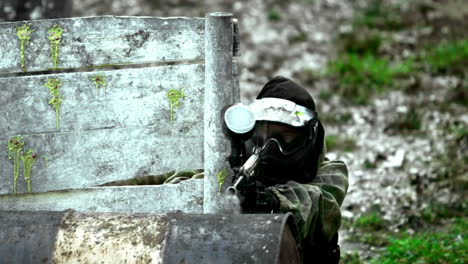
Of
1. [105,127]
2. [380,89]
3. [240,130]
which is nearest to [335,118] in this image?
[380,89]

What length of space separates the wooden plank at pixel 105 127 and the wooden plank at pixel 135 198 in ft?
0.23

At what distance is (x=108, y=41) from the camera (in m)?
4.36

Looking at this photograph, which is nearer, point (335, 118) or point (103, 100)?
point (103, 100)

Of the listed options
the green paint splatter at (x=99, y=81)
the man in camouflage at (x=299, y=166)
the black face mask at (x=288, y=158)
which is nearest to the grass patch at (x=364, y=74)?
the man in camouflage at (x=299, y=166)

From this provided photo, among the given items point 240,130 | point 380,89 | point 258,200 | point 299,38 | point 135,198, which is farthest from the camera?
point 299,38

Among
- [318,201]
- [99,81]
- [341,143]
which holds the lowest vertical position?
[341,143]

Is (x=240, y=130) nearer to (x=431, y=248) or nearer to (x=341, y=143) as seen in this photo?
(x=431, y=248)

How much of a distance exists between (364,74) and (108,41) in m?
7.10

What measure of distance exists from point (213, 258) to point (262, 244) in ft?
0.72

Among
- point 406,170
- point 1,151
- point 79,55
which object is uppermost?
point 79,55

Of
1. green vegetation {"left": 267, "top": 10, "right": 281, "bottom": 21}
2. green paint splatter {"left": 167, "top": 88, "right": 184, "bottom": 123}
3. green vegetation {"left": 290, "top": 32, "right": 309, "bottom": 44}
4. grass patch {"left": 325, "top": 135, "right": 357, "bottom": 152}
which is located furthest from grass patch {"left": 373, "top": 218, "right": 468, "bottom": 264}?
green vegetation {"left": 267, "top": 10, "right": 281, "bottom": 21}

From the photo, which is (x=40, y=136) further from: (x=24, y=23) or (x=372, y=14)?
(x=372, y=14)

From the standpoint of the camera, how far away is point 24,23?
434cm

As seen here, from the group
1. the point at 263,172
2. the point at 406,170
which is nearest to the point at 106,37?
the point at 263,172
